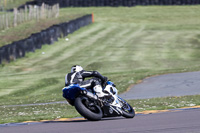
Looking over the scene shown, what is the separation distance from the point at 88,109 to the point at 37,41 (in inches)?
990

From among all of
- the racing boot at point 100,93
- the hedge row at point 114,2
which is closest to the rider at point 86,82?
the racing boot at point 100,93

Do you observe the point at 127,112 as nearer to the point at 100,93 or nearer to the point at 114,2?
the point at 100,93

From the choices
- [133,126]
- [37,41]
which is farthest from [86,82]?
[37,41]

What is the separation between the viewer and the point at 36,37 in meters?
34.8

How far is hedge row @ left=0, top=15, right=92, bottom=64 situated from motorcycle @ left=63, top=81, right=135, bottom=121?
702 inches

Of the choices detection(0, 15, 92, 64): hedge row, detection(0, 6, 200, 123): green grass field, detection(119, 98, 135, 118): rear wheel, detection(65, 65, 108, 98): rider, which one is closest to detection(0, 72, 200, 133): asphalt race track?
detection(119, 98, 135, 118): rear wheel

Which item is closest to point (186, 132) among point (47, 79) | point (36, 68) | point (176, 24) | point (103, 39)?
point (47, 79)

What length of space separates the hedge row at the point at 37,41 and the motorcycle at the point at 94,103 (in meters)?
17.8

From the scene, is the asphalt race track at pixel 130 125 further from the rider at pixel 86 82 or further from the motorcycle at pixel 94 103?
the rider at pixel 86 82

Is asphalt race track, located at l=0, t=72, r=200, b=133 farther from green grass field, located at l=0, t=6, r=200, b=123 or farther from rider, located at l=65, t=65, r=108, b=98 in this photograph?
green grass field, located at l=0, t=6, r=200, b=123

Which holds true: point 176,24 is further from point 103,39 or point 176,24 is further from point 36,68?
point 36,68

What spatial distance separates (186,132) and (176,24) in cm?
4564

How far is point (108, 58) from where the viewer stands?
30828mm

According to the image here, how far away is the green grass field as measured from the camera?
63.7 feet
